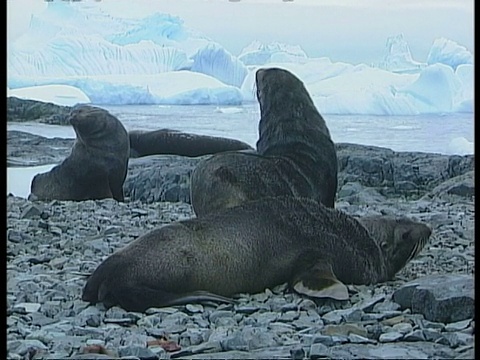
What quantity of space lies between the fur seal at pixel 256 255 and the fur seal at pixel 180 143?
0.19m

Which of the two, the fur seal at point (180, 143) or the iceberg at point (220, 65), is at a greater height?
the iceberg at point (220, 65)

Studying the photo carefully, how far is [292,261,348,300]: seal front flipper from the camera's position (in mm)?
3010

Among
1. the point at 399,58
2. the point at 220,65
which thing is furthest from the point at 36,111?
the point at 399,58

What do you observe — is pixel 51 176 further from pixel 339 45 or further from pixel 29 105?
pixel 339 45

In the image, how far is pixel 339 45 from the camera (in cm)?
311

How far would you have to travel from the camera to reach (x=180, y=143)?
3.14 metres

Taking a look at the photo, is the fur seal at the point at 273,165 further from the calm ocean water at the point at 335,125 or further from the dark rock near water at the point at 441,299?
the dark rock near water at the point at 441,299

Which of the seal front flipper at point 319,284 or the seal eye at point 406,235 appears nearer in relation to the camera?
the seal front flipper at point 319,284

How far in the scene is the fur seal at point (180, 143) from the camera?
3.12m

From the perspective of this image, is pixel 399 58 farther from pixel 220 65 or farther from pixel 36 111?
pixel 36 111

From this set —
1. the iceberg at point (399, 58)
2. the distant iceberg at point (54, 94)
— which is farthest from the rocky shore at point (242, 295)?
the iceberg at point (399, 58)

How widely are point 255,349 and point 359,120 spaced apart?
77 cm

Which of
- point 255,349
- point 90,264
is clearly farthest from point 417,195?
point 90,264

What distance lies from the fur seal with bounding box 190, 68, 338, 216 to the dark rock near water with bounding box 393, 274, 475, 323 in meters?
0.38
